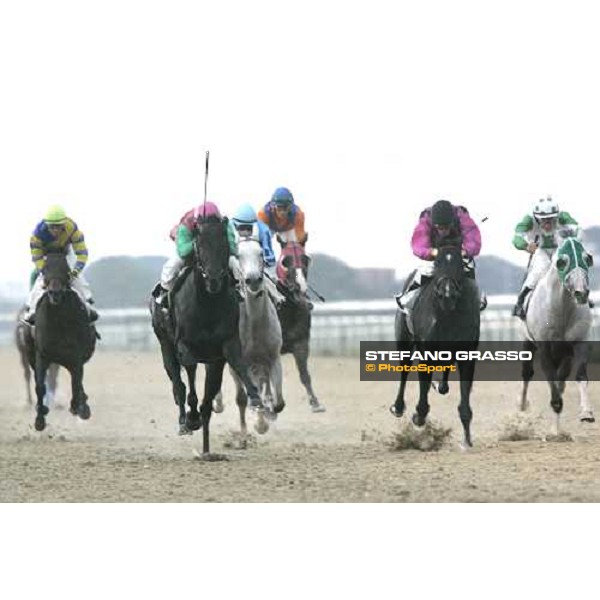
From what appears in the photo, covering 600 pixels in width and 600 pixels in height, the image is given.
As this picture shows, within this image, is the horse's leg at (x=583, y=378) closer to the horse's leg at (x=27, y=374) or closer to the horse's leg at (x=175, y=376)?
the horse's leg at (x=175, y=376)

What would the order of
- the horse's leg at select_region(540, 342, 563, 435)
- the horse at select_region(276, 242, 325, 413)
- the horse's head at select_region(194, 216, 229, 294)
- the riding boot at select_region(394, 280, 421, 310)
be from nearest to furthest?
1. the horse's head at select_region(194, 216, 229, 294)
2. the riding boot at select_region(394, 280, 421, 310)
3. the horse's leg at select_region(540, 342, 563, 435)
4. the horse at select_region(276, 242, 325, 413)

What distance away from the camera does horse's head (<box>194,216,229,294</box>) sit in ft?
36.1

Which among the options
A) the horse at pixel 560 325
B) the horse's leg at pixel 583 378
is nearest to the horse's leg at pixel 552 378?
the horse at pixel 560 325

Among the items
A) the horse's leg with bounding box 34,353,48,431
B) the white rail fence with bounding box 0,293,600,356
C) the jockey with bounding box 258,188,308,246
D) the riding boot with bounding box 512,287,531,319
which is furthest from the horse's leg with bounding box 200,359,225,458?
the white rail fence with bounding box 0,293,600,356

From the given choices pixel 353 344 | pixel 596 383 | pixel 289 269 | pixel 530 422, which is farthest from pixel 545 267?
pixel 353 344

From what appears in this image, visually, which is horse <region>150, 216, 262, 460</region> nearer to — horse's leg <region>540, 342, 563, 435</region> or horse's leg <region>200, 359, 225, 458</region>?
horse's leg <region>200, 359, 225, 458</region>

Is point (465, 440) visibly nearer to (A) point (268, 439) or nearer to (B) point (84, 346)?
(A) point (268, 439)

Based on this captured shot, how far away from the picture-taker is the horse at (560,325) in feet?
41.5

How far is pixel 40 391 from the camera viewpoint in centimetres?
1348

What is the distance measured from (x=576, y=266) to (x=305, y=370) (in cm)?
268

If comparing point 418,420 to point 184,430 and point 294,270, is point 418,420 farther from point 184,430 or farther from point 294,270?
point 294,270

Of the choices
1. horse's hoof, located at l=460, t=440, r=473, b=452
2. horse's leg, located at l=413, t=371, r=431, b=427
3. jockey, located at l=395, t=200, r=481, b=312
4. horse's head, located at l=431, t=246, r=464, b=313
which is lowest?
horse's hoof, located at l=460, t=440, r=473, b=452

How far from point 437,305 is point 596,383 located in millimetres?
7674

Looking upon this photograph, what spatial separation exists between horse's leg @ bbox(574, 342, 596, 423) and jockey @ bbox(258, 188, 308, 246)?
2.40 meters
